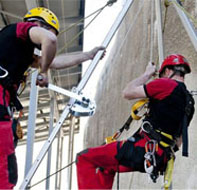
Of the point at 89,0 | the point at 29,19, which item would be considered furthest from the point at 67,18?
the point at 29,19

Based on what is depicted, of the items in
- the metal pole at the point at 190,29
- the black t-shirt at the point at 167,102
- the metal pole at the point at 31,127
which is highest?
the metal pole at the point at 190,29

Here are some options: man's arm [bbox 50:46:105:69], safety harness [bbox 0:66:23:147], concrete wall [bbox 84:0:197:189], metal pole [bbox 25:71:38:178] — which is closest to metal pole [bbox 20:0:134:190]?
man's arm [bbox 50:46:105:69]

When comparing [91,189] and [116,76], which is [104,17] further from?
[91,189]

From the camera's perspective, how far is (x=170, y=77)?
295 cm

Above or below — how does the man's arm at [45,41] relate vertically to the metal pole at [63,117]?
above

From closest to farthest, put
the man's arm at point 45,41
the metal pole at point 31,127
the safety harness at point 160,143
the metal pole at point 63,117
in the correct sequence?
the man's arm at point 45,41
the safety harness at point 160,143
the metal pole at point 63,117
the metal pole at point 31,127

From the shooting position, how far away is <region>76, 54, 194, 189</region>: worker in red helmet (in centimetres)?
266

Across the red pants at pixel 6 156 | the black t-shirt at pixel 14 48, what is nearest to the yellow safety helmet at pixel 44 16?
the black t-shirt at pixel 14 48

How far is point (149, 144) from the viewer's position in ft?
8.84

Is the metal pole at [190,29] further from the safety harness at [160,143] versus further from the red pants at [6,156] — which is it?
the red pants at [6,156]

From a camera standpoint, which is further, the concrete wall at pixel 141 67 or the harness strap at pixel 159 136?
the concrete wall at pixel 141 67

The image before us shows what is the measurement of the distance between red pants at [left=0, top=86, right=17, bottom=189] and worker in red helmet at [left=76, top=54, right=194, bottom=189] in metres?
0.48

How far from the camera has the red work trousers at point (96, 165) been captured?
265 cm

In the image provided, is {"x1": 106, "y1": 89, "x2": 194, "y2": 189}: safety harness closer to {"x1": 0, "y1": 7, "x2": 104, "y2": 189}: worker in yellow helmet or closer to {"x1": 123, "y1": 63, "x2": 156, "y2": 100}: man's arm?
{"x1": 123, "y1": 63, "x2": 156, "y2": 100}: man's arm
